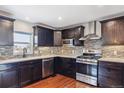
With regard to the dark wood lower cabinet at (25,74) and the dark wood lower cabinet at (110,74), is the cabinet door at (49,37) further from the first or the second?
the dark wood lower cabinet at (110,74)

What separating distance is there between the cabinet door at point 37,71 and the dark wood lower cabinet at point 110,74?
201 centimetres

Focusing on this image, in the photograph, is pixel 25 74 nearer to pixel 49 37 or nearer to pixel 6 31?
pixel 6 31

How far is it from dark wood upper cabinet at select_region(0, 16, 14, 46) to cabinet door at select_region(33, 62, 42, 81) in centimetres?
108

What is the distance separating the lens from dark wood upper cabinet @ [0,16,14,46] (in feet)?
Result: 8.96

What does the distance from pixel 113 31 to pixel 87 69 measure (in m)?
1.48

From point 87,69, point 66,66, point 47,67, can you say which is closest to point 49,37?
point 47,67

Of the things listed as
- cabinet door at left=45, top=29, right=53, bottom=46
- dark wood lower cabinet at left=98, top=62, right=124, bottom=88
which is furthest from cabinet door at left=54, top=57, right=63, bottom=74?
dark wood lower cabinet at left=98, top=62, right=124, bottom=88

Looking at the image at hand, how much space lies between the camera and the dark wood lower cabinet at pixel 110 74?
2.57 metres

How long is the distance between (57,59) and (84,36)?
1514mm

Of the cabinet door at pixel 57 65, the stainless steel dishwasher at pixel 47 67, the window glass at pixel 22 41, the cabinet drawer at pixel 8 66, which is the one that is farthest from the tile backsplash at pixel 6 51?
the cabinet door at pixel 57 65

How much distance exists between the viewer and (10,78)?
2.58 m

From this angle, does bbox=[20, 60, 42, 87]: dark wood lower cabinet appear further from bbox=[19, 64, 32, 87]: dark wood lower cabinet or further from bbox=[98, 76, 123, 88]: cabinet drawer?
bbox=[98, 76, 123, 88]: cabinet drawer
